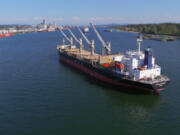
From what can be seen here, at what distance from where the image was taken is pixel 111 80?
86.8 feet

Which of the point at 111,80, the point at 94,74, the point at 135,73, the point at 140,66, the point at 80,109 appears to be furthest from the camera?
the point at 94,74

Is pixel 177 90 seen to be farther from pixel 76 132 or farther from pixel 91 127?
pixel 76 132

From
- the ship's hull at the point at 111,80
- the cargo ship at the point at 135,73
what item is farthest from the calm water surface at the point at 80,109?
the cargo ship at the point at 135,73

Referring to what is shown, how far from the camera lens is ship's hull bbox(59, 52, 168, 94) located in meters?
22.3

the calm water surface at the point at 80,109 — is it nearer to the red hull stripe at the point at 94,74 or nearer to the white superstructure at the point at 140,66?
the red hull stripe at the point at 94,74

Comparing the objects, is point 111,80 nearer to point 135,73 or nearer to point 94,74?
point 135,73

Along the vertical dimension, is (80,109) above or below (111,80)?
below

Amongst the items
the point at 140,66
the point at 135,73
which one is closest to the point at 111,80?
the point at 135,73

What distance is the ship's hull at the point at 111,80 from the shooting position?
22.3m

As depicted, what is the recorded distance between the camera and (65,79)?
30688 millimetres

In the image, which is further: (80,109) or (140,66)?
(140,66)

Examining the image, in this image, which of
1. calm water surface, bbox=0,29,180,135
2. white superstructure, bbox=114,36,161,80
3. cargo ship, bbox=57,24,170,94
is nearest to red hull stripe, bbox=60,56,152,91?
cargo ship, bbox=57,24,170,94

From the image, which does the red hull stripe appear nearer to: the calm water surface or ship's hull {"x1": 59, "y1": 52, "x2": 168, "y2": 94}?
ship's hull {"x1": 59, "y1": 52, "x2": 168, "y2": 94}

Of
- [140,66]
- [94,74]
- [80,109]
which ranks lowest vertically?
[80,109]
